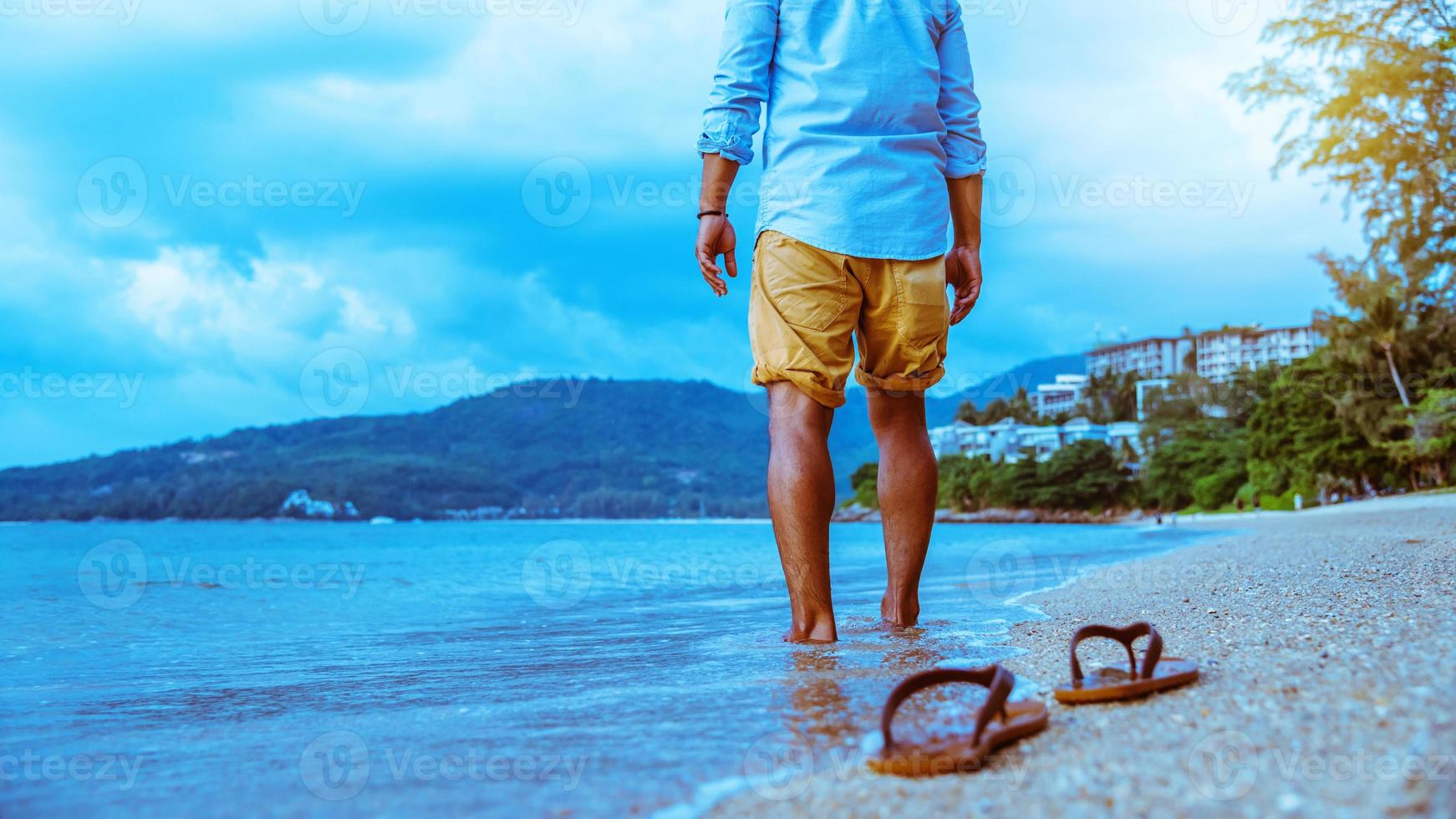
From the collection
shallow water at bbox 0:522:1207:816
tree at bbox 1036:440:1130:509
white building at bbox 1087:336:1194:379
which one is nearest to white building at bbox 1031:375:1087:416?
white building at bbox 1087:336:1194:379

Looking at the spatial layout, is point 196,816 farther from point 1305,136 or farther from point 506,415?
point 506,415

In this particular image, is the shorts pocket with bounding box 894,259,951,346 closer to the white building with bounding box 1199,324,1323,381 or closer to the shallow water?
the shallow water

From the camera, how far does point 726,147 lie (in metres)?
3.01

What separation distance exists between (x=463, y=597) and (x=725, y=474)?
86.4 metres

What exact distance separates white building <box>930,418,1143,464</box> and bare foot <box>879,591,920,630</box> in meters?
78.0

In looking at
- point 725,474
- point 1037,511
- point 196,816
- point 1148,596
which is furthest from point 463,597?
point 725,474

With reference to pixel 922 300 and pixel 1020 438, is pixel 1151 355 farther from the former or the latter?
pixel 922 300

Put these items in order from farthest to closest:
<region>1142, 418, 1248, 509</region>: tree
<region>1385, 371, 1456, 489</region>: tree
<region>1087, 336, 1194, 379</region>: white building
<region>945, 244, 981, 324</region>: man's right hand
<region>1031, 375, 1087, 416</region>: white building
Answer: <region>1031, 375, 1087, 416</region>: white building, <region>1087, 336, 1194, 379</region>: white building, <region>1142, 418, 1248, 509</region>: tree, <region>1385, 371, 1456, 489</region>: tree, <region>945, 244, 981, 324</region>: man's right hand

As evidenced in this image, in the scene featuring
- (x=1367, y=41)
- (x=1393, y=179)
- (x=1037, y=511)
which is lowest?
(x=1037, y=511)

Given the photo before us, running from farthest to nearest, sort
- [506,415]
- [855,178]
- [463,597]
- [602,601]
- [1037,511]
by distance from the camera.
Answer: [506,415]
[1037,511]
[463,597]
[602,601]
[855,178]

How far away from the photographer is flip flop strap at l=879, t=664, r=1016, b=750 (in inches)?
58.1

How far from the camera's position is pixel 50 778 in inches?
68.8

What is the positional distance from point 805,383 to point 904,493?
1.98ft

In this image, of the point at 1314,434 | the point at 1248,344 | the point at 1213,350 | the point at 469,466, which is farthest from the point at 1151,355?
the point at 1314,434
